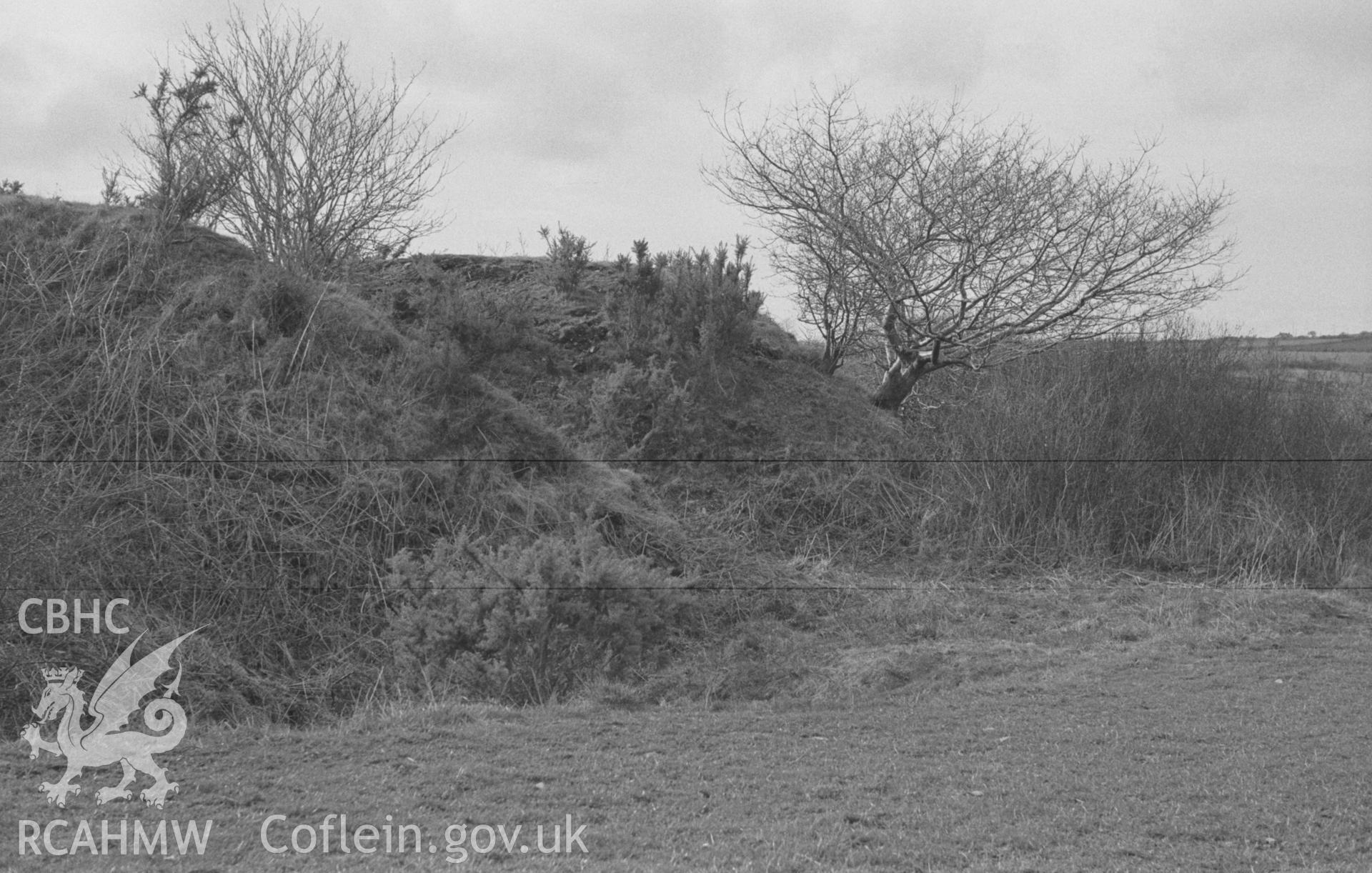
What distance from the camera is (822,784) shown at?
609 centimetres

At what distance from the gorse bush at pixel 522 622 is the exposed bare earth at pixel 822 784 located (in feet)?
2.86

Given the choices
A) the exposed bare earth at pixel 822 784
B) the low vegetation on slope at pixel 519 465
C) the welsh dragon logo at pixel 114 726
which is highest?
the low vegetation on slope at pixel 519 465

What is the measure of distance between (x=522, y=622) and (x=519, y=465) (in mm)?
4379

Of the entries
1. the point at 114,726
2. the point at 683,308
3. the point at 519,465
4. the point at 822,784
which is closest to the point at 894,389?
the point at 683,308

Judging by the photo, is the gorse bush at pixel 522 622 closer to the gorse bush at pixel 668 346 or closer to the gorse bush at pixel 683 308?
the gorse bush at pixel 668 346

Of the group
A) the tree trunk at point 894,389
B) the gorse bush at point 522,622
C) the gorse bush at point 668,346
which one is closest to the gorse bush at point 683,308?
the gorse bush at point 668,346

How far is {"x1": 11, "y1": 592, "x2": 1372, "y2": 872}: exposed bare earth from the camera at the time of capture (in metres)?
5.12

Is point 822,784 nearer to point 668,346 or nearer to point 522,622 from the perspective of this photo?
point 522,622

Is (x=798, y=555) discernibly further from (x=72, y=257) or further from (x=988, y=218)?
(x=72, y=257)

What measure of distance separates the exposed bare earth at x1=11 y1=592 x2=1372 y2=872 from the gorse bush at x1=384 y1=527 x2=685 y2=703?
34.3 inches

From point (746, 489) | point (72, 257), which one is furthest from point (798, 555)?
point (72, 257)

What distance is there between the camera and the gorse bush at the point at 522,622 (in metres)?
8.41

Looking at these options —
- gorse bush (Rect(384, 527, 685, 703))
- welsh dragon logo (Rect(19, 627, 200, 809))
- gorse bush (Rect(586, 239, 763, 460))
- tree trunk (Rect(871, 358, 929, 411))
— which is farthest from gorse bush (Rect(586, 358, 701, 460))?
welsh dragon logo (Rect(19, 627, 200, 809))

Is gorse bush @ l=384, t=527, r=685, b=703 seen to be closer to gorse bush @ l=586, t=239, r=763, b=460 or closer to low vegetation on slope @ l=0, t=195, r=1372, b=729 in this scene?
low vegetation on slope @ l=0, t=195, r=1372, b=729
